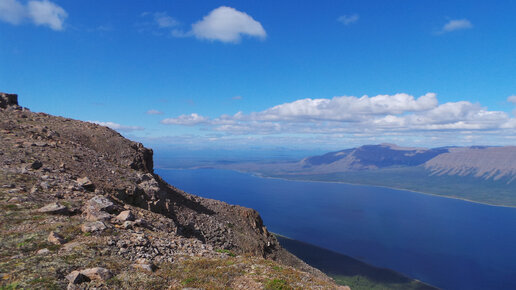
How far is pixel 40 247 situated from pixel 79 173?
47.8ft

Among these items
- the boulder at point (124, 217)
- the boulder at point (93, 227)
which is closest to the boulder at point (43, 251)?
the boulder at point (93, 227)

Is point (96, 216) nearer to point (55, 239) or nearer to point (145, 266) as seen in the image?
point (55, 239)

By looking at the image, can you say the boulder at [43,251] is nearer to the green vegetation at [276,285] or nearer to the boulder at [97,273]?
the boulder at [97,273]

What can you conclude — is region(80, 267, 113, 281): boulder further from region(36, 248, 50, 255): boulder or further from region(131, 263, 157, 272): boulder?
region(36, 248, 50, 255): boulder

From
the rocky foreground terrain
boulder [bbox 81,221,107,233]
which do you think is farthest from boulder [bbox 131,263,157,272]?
boulder [bbox 81,221,107,233]

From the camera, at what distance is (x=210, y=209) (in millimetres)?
47688

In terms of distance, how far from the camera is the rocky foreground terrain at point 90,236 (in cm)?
1205

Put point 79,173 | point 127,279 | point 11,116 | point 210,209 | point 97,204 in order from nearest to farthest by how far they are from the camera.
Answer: point 127,279 → point 97,204 → point 79,173 → point 11,116 → point 210,209

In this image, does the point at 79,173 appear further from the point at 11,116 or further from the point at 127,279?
the point at 11,116

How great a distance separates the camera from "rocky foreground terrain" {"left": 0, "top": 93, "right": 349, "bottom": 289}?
1205cm

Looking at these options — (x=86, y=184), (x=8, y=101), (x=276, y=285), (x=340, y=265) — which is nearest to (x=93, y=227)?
(x=86, y=184)

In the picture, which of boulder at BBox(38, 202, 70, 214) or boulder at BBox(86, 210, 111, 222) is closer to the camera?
boulder at BBox(38, 202, 70, 214)

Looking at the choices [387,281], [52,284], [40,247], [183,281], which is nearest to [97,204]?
[40,247]

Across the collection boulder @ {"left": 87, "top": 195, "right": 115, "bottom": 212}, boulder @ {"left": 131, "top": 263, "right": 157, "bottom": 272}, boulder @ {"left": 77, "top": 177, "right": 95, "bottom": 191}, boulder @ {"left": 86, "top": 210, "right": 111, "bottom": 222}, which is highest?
boulder @ {"left": 77, "top": 177, "right": 95, "bottom": 191}
